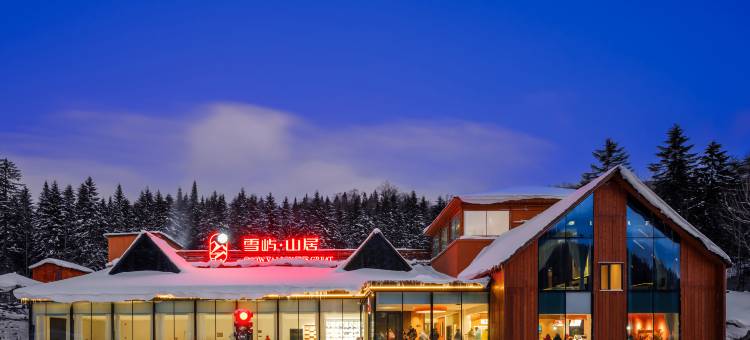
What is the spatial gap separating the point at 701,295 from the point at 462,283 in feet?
32.5

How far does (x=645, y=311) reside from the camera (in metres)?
32.8

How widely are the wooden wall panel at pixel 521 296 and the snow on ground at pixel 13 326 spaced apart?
3248cm

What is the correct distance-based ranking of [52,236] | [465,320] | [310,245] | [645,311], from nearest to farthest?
[645,311] < [465,320] < [310,245] < [52,236]

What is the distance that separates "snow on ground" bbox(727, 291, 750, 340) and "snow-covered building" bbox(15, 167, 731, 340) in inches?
425

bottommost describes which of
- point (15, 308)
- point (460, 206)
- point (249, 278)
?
point (15, 308)

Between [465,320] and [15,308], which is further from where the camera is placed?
[15,308]

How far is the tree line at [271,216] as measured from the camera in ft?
207

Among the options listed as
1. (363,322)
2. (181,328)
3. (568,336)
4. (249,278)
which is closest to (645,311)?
(568,336)

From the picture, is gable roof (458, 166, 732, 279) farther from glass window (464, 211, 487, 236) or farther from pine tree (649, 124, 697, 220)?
pine tree (649, 124, 697, 220)

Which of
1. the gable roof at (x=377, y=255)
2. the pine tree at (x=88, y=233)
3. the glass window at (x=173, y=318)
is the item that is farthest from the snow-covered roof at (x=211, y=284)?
the pine tree at (x=88, y=233)

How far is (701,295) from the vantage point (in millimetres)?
32844

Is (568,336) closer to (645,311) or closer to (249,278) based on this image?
(645,311)

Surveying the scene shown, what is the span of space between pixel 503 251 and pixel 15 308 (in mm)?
44144

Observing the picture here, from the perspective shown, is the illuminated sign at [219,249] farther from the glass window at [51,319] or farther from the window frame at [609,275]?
the window frame at [609,275]
